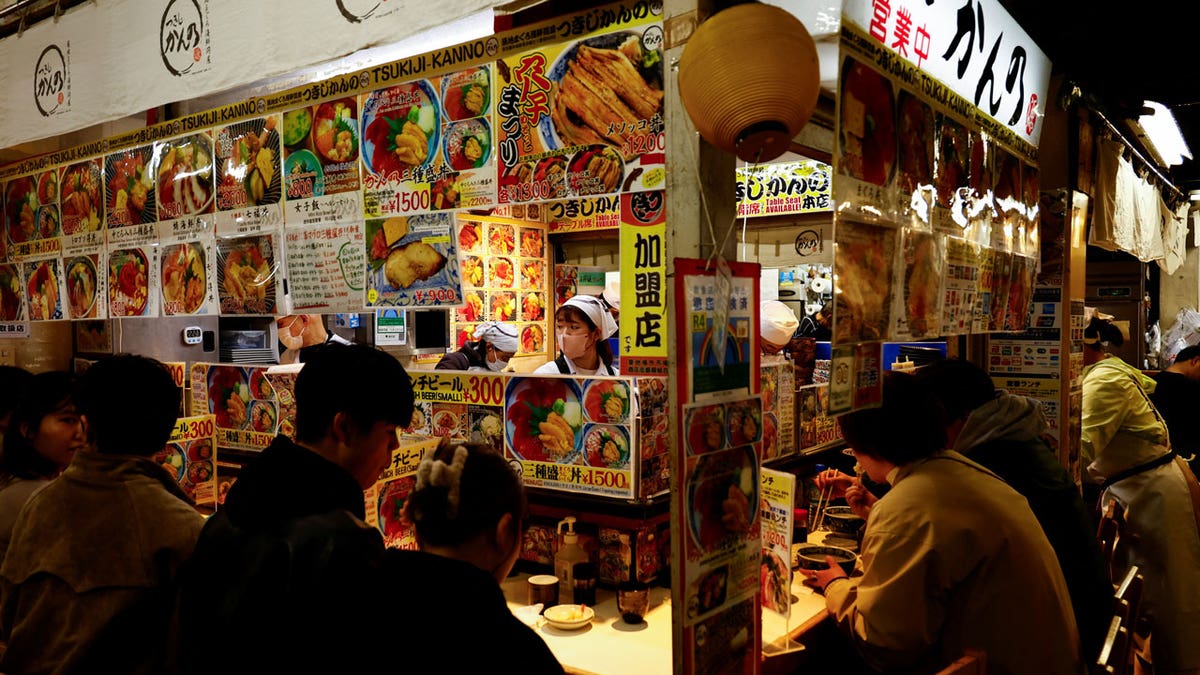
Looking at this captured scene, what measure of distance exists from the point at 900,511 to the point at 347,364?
6.05 ft

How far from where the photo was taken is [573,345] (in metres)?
5.26

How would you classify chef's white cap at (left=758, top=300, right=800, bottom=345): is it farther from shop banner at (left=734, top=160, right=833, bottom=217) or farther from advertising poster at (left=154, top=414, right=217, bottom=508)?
advertising poster at (left=154, top=414, right=217, bottom=508)

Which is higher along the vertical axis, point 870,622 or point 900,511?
point 900,511

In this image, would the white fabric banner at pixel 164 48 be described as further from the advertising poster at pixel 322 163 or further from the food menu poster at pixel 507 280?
the food menu poster at pixel 507 280

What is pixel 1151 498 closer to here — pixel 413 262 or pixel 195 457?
pixel 413 262

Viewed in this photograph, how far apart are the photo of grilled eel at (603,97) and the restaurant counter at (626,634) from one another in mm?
1749

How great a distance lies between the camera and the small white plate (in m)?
3.05

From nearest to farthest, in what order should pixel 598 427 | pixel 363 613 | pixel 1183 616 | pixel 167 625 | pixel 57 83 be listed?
1. pixel 363 613
2. pixel 167 625
3. pixel 598 427
4. pixel 57 83
5. pixel 1183 616

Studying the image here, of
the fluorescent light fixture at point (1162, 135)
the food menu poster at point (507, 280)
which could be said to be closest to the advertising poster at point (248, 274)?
the food menu poster at point (507, 280)

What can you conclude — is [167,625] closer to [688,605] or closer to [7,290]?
[688,605]

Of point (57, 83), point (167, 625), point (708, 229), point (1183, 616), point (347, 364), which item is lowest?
point (1183, 616)

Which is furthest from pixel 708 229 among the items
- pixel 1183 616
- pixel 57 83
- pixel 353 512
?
pixel 1183 616

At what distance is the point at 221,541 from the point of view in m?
1.76

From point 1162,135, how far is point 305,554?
305 inches
